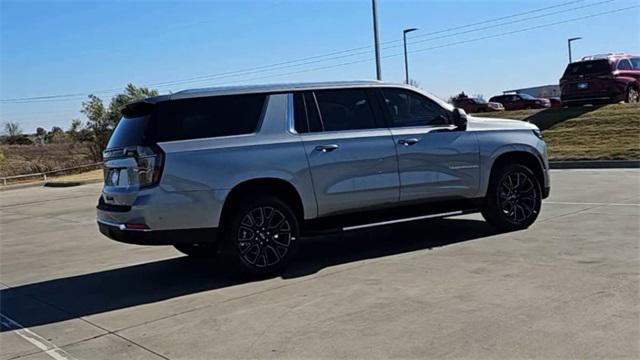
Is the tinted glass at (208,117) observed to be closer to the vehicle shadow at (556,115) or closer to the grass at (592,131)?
the grass at (592,131)

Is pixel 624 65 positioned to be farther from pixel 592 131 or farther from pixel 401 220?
pixel 401 220

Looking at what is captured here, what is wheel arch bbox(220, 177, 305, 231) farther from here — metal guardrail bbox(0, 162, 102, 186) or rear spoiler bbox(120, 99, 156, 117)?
metal guardrail bbox(0, 162, 102, 186)

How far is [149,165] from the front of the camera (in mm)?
6230

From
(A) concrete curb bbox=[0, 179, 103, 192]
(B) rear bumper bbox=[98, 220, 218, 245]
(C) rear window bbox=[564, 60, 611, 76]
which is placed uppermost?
(C) rear window bbox=[564, 60, 611, 76]

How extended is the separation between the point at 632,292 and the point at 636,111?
18.1 m

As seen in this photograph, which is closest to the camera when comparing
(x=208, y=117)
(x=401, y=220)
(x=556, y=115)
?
(x=208, y=117)

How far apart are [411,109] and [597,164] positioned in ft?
35.4

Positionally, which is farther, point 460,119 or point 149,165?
point 460,119

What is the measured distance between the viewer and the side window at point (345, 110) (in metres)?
7.20

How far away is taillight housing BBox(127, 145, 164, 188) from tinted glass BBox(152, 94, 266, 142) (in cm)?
15

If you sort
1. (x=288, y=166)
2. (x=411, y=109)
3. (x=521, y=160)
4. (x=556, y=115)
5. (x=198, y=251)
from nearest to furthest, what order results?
1. (x=288, y=166)
2. (x=411, y=109)
3. (x=198, y=251)
4. (x=521, y=160)
5. (x=556, y=115)

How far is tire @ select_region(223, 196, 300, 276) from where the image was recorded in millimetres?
6559

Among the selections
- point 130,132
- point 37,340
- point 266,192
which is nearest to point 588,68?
point 266,192

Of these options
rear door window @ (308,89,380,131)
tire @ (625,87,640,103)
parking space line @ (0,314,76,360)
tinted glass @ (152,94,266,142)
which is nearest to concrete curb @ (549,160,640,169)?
tire @ (625,87,640,103)
